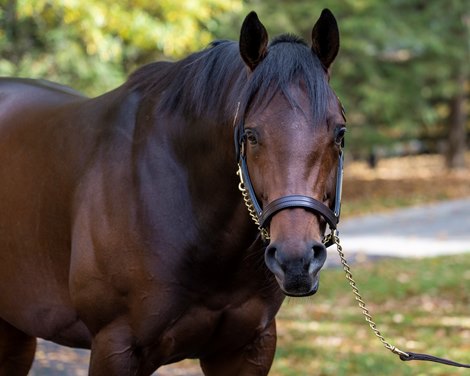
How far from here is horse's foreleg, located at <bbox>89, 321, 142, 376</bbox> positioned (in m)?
3.43

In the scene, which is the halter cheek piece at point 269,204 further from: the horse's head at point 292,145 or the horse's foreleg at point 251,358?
the horse's foreleg at point 251,358

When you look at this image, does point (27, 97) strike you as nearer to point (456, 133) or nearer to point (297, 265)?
point (297, 265)

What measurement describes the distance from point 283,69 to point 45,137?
1.45 metres

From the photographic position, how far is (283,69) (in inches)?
119

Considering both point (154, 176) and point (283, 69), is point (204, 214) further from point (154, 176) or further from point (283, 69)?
point (283, 69)

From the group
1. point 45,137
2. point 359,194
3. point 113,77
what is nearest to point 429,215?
point 359,194

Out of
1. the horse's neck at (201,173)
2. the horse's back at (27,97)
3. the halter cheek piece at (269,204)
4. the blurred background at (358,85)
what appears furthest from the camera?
the blurred background at (358,85)

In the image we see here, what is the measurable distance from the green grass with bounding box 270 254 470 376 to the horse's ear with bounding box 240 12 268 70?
260 centimetres

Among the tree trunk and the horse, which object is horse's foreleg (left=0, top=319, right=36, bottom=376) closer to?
the horse

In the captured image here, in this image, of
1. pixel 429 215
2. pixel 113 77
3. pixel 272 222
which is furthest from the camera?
pixel 429 215

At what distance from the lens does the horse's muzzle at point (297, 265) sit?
273 cm

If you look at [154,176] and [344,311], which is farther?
[344,311]

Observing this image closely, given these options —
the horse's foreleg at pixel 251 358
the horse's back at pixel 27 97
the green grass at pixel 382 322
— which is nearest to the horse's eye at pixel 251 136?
the horse's foreleg at pixel 251 358

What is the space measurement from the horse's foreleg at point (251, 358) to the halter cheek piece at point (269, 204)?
A: 804 millimetres
